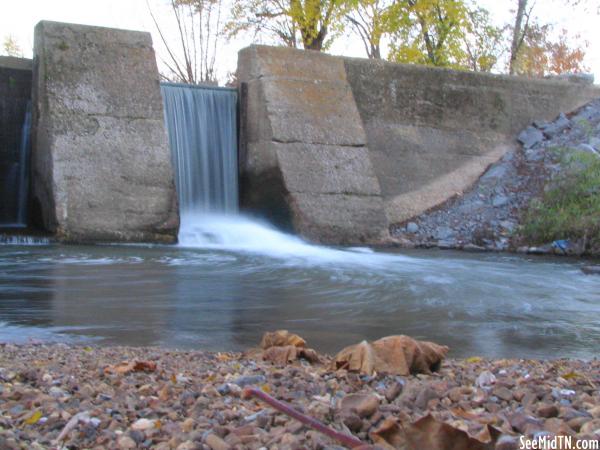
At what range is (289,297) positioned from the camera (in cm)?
683

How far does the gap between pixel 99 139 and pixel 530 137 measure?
795cm

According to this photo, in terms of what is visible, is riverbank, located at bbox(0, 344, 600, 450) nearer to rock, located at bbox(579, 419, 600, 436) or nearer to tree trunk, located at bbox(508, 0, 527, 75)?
rock, located at bbox(579, 419, 600, 436)

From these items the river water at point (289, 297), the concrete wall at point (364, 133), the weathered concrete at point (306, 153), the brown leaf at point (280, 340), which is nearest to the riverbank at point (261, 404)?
the brown leaf at point (280, 340)

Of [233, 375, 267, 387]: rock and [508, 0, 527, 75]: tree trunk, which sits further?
[508, 0, 527, 75]: tree trunk

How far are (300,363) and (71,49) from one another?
8.05m

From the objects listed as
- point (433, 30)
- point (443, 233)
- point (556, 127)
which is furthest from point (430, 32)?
point (443, 233)

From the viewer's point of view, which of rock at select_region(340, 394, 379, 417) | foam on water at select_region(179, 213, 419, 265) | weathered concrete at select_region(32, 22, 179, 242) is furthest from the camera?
weathered concrete at select_region(32, 22, 179, 242)

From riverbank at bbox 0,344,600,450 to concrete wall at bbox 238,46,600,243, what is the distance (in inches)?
297

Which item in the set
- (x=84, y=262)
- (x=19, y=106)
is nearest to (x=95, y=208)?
(x=84, y=262)

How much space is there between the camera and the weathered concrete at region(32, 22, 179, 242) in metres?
9.84

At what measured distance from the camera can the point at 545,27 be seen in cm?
2570

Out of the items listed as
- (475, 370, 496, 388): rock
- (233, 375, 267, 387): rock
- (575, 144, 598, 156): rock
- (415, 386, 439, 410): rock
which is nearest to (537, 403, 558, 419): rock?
(415, 386, 439, 410): rock

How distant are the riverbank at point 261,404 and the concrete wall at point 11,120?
25.9ft

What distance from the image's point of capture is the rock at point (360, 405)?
2.47 m
